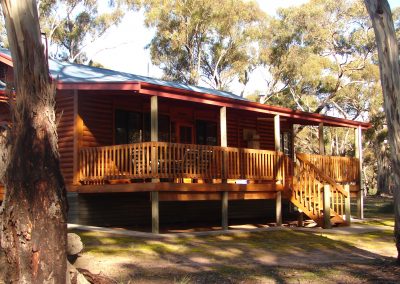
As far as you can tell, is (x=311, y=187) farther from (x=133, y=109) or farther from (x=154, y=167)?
(x=133, y=109)

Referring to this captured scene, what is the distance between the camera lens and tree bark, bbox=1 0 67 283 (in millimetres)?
5445

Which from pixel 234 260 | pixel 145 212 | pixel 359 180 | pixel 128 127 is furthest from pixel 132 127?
pixel 359 180

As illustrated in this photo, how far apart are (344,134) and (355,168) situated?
40.7 metres

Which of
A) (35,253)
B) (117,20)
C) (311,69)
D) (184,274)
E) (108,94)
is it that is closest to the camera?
(35,253)

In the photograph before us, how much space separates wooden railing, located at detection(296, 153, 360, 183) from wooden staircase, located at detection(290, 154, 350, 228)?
0.89 m

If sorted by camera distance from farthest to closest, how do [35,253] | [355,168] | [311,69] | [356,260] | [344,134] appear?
[344,134] → [311,69] → [355,168] → [356,260] → [35,253]

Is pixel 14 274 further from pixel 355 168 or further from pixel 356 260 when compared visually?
pixel 355 168

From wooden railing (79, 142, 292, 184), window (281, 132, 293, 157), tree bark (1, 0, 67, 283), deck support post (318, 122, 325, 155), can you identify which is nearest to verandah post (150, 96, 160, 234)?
wooden railing (79, 142, 292, 184)

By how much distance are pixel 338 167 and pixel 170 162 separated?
837cm

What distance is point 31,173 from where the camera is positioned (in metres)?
5.54

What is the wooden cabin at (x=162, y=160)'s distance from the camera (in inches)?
553

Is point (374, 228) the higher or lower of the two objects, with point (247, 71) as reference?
lower

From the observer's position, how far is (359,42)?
4100 centimetres

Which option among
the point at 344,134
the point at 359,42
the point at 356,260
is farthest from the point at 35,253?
the point at 344,134
